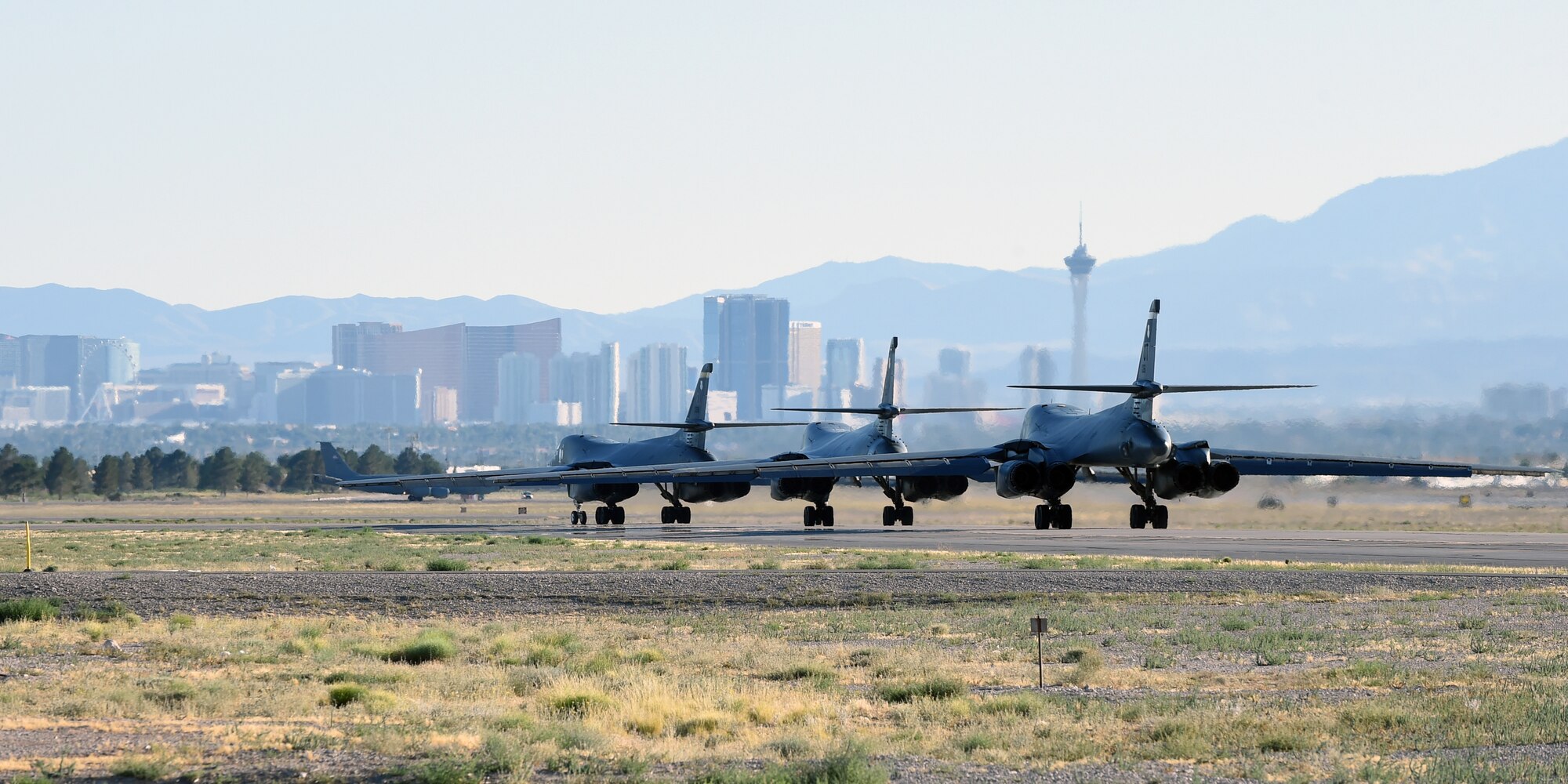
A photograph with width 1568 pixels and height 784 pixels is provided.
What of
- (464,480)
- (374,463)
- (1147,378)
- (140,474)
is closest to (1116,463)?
(1147,378)

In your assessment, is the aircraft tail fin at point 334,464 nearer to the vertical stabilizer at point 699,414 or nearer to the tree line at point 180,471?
the tree line at point 180,471

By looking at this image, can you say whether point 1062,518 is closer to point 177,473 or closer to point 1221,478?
point 1221,478

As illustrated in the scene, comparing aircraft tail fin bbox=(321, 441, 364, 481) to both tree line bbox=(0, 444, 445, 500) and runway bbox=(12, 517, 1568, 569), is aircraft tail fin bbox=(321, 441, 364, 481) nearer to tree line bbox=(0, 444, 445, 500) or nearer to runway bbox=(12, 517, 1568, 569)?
tree line bbox=(0, 444, 445, 500)

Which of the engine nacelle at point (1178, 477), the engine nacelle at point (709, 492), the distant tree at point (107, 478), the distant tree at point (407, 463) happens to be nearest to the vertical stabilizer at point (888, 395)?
the engine nacelle at point (709, 492)

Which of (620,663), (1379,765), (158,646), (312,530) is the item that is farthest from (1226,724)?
(312,530)

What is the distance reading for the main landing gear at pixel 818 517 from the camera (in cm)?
6594

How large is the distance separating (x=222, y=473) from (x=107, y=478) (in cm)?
1160

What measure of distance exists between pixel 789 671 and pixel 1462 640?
34.9 ft

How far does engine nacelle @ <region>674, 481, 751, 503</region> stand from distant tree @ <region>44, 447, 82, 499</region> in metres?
84.3

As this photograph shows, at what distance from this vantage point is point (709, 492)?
70.9 m

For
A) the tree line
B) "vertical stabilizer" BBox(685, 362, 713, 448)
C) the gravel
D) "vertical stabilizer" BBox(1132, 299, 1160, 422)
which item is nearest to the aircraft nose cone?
"vertical stabilizer" BBox(1132, 299, 1160, 422)

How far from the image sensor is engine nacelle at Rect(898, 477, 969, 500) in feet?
203

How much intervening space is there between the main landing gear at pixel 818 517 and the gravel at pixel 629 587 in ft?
88.7

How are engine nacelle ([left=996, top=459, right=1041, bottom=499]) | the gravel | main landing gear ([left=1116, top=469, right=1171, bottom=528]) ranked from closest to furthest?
the gravel → engine nacelle ([left=996, top=459, right=1041, bottom=499]) → main landing gear ([left=1116, top=469, right=1171, bottom=528])
